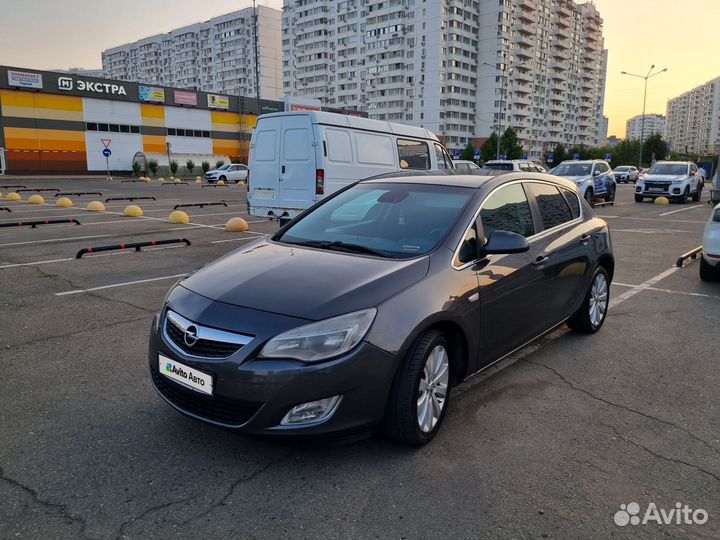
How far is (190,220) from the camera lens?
603 inches

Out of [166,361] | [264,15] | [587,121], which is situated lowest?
[166,361]

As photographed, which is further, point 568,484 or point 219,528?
point 568,484

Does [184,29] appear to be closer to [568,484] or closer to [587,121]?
[587,121]

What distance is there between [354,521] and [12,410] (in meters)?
2.50

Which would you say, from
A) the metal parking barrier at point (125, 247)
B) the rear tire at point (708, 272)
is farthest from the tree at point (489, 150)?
the rear tire at point (708, 272)

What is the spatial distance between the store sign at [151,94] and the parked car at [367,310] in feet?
172

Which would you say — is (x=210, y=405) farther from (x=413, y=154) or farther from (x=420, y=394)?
(x=413, y=154)

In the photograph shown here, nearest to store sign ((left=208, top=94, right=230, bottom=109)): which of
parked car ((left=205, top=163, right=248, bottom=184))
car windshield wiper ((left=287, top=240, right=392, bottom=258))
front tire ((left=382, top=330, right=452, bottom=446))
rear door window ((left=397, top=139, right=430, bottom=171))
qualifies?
parked car ((left=205, top=163, right=248, bottom=184))

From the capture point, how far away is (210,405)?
9.36ft

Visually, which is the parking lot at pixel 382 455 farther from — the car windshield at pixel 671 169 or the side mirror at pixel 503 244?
the car windshield at pixel 671 169

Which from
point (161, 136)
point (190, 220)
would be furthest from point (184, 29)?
Answer: point (190, 220)

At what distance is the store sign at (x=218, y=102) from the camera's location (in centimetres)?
5640

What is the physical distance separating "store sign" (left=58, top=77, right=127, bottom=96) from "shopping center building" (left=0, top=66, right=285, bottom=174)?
0.07m

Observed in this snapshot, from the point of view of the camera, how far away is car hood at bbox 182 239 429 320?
287 centimetres
